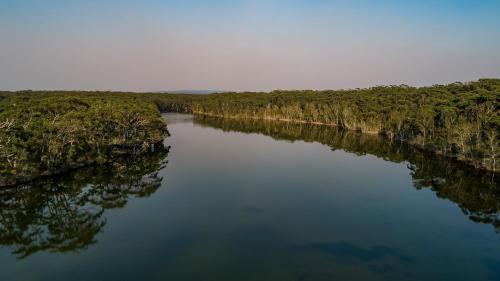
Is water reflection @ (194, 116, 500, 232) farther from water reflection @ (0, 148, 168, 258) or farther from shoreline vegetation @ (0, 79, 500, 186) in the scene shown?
water reflection @ (0, 148, 168, 258)

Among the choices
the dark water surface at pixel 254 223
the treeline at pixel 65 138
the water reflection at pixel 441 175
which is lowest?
the dark water surface at pixel 254 223

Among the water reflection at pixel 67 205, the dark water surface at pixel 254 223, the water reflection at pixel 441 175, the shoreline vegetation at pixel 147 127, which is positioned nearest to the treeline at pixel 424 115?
the shoreline vegetation at pixel 147 127

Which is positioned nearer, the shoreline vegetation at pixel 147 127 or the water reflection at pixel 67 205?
the water reflection at pixel 67 205

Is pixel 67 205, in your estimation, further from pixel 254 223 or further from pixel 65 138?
pixel 254 223

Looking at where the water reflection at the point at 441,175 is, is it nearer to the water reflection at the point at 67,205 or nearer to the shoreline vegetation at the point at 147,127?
the shoreline vegetation at the point at 147,127

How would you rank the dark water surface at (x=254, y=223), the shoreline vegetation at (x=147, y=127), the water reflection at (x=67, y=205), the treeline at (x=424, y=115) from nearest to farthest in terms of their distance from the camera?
1. the dark water surface at (x=254, y=223)
2. the water reflection at (x=67, y=205)
3. the shoreline vegetation at (x=147, y=127)
4. the treeline at (x=424, y=115)

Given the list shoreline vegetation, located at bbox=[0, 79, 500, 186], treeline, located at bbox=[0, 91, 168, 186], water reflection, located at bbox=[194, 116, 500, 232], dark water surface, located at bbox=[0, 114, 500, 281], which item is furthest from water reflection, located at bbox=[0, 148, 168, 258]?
water reflection, located at bbox=[194, 116, 500, 232]

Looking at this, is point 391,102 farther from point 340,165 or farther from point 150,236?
point 150,236
